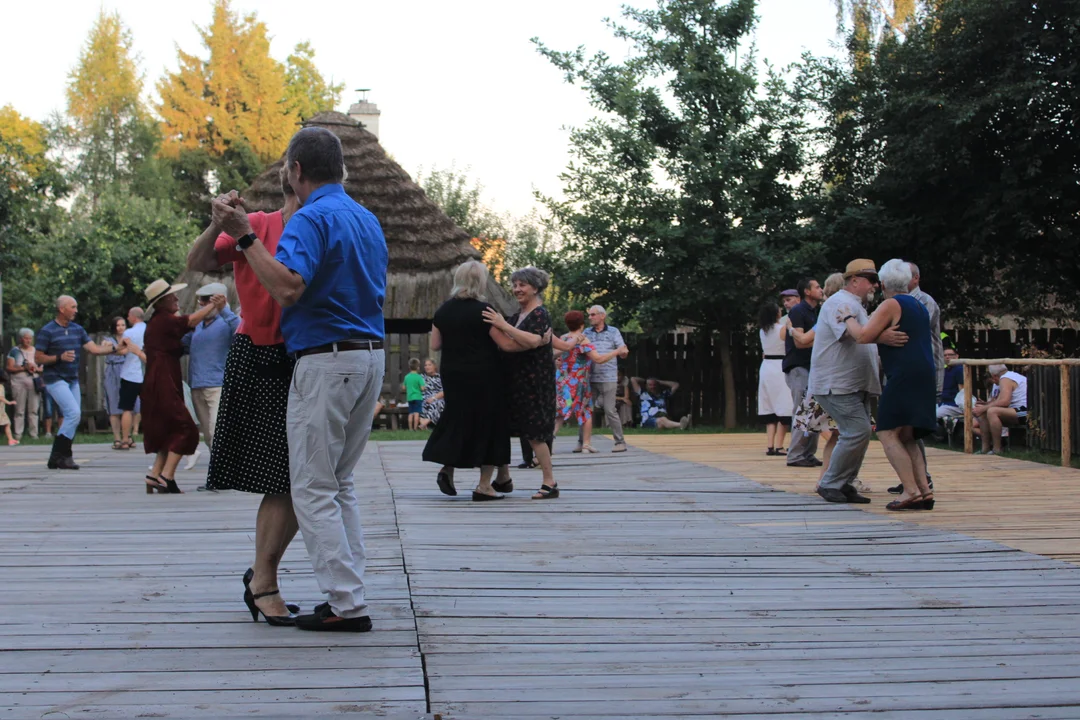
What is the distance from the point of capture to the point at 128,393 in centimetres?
1647

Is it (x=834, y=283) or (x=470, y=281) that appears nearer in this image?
(x=470, y=281)

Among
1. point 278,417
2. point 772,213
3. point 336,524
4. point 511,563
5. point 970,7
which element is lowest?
point 511,563

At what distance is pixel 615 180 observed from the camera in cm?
2309

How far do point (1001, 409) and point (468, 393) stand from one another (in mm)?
8054

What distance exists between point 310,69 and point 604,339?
42.4m

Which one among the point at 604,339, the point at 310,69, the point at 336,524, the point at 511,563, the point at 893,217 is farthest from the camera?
the point at 310,69

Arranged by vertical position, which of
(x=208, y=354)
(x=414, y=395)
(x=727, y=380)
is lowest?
(x=414, y=395)

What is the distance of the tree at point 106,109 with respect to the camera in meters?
52.9

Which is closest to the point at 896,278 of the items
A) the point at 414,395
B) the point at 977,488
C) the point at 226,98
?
the point at 977,488

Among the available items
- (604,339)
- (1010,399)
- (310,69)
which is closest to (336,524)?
(604,339)

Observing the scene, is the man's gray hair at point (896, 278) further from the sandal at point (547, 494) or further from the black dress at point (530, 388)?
the sandal at point (547, 494)

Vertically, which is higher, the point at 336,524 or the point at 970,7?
the point at 970,7

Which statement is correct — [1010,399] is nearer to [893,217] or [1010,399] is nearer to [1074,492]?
[1074,492]

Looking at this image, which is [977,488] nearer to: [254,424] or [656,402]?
[254,424]
